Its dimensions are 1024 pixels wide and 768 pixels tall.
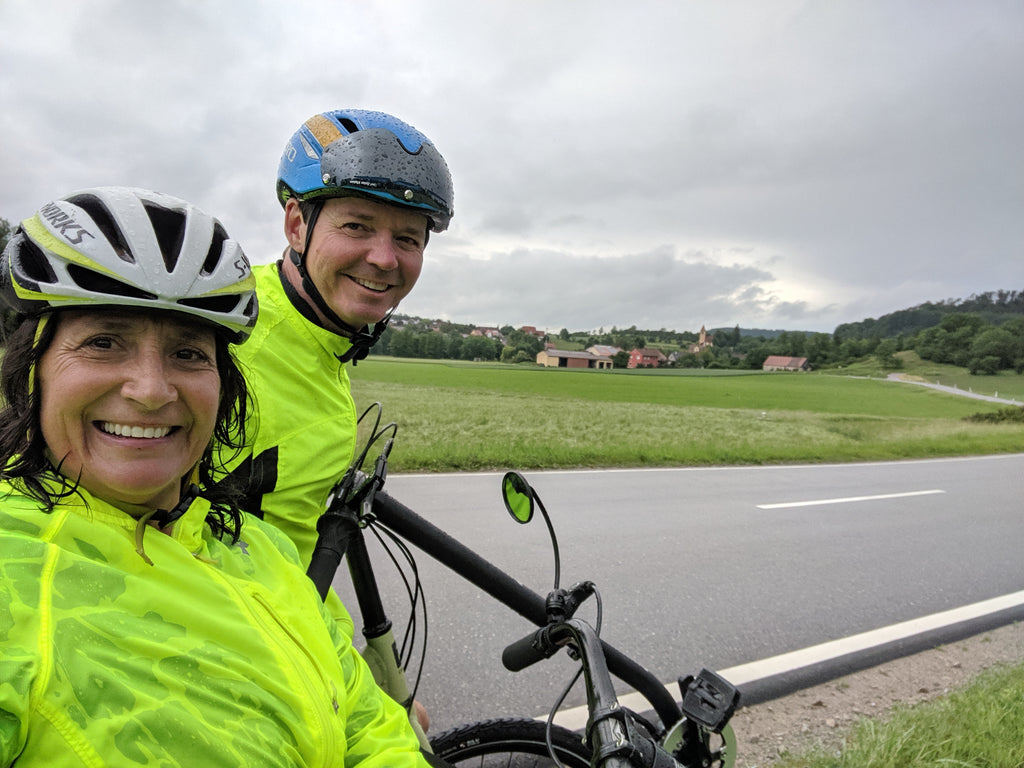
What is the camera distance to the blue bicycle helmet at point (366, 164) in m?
1.81

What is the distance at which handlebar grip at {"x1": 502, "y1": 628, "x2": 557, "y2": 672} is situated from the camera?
5.18 feet

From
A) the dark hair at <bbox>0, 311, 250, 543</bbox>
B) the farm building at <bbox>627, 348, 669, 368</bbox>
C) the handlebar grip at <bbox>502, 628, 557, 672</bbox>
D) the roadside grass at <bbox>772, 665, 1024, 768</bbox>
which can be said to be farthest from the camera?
the farm building at <bbox>627, 348, 669, 368</bbox>

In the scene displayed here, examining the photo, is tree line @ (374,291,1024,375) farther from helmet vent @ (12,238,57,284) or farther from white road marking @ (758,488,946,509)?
helmet vent @ (12,238,57,284)

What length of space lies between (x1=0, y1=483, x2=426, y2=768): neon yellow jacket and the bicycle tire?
0.71m

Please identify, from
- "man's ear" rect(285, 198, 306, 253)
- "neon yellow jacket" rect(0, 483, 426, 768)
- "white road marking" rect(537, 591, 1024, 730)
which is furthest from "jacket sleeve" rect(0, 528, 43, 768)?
"white road marking" rect(537, 591, 1024, 730)

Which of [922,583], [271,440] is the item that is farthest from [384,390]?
[271,440]

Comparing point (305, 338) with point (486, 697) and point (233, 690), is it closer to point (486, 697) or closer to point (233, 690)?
point (233, 690)

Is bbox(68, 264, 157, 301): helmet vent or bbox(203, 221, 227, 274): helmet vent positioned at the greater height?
bbox(203, 221, 227, 274): helmet vent

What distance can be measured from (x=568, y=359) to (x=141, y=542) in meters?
75.9

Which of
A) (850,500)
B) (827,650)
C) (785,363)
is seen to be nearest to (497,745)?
(827,650)

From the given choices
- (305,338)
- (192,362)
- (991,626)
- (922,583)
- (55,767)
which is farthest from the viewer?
(922,583)

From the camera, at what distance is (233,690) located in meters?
0.99

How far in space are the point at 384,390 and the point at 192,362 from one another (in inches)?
1191

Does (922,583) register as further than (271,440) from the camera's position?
Yes
